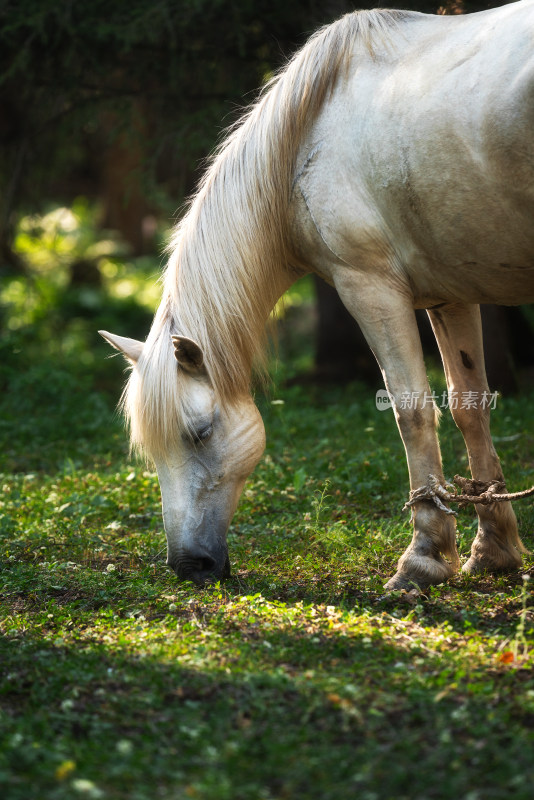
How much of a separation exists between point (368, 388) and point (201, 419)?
4.61 meters

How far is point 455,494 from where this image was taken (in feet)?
11.8

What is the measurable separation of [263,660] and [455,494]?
1.25 meters

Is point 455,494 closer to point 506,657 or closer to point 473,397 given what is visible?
point 473,397

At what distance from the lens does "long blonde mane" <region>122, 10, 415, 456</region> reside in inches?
143

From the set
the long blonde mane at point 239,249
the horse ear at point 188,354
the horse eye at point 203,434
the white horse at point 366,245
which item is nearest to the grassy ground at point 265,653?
the white horse at point 366,245

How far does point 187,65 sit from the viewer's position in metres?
7.19

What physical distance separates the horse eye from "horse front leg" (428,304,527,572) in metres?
1.19

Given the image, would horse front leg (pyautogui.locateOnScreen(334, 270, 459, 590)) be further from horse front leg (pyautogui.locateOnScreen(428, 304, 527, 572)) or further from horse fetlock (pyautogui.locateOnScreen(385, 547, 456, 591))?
horse front leg (pyautogui.locateOnScreen(428, 304, 527, 572))

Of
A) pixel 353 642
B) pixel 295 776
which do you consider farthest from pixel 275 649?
pixel 295 776

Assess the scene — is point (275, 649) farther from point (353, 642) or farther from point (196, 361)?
point (196, 361)

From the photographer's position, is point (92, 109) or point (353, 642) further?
point (92, 109)

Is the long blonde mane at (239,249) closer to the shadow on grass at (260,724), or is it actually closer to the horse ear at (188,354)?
the horse ear at (188,354)

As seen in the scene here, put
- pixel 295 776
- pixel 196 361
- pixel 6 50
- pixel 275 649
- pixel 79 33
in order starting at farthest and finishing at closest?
1. pixel 6 50
2. pixel 79 33
3. pixel 196 361
4. pixel 275 649
5. pixel 295 776

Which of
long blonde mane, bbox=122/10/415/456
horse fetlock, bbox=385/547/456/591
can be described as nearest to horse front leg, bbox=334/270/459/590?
horse fetlock, bbox=385/547/456/591
